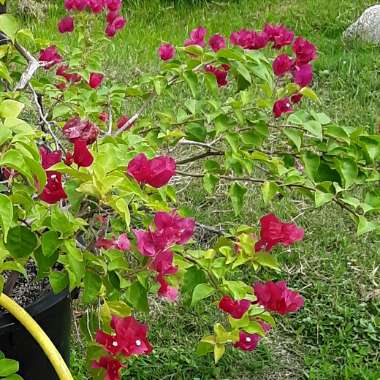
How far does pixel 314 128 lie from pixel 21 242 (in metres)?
0.65

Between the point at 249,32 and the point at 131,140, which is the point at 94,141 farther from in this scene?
the point at 249,32

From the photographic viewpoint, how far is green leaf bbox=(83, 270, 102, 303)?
4.17 feet

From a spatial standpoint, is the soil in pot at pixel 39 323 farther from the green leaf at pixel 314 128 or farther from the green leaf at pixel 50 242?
the green leaf at pixel 314 128

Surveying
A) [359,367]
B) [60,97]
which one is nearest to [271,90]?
[60,97]

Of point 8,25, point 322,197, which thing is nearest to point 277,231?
point 322,197

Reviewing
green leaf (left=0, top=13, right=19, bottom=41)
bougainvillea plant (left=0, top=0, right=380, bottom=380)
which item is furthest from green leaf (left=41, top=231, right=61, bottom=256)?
green leaf (left=0, top=13, right=19, bottom=41)

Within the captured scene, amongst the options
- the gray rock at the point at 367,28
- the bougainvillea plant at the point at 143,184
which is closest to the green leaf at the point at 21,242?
the bougainvillea plant at the point at 143,184

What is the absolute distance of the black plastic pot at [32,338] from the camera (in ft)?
4.96

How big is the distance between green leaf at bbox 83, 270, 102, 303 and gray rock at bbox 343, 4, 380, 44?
135 inches

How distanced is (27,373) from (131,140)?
0.51 meters

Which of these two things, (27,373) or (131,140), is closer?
(131,140)

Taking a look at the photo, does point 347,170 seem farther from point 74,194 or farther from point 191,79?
point 74,194

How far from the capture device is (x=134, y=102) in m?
3.54

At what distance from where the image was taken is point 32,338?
5.14ft
